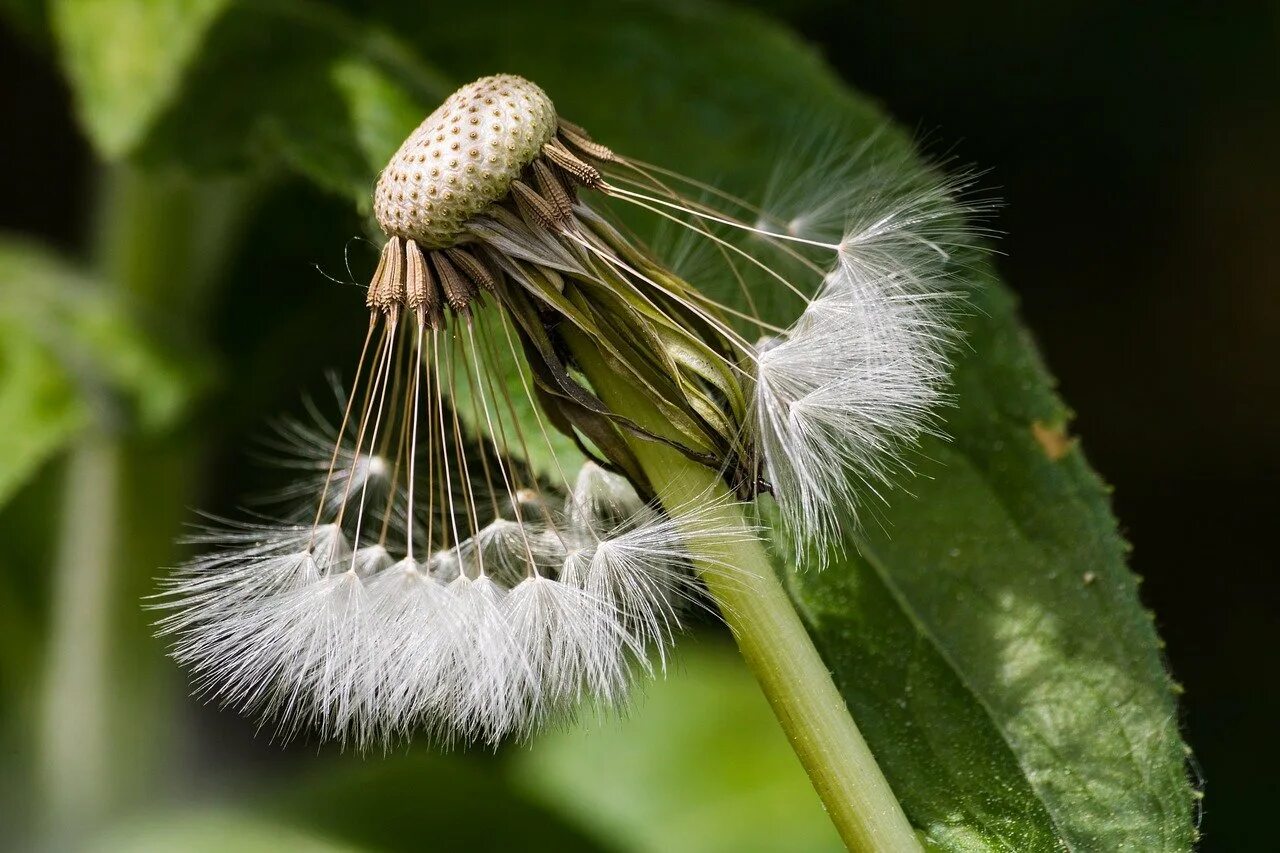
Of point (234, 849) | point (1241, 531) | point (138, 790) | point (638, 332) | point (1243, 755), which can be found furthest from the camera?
point (1241, 531)

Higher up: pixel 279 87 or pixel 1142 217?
pixel 1142 217

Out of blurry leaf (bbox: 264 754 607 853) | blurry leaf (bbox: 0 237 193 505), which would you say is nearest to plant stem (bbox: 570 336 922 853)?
blurry leaf (bbox: 0 237 193 505)

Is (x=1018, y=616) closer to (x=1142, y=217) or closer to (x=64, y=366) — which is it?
(x=64, y=366)

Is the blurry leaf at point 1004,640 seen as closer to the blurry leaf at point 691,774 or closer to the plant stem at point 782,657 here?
the plant stem at point 782,657

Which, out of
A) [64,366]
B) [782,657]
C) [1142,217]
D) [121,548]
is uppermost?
[1142,217]

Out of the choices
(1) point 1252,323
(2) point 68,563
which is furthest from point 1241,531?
(2) point 68,563

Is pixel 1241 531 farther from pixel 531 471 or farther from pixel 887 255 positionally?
pixel 531 471

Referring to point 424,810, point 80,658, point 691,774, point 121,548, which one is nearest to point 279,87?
point 121,548
